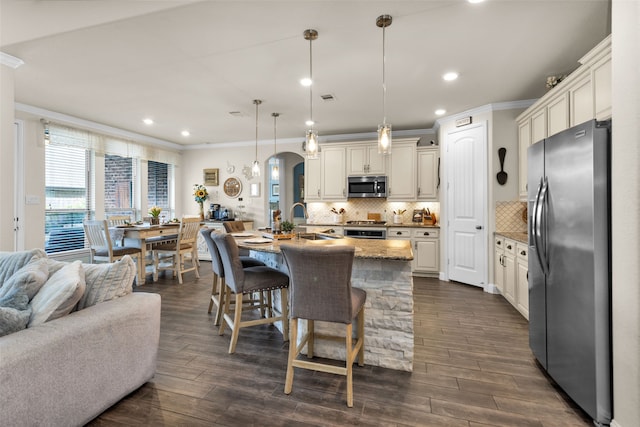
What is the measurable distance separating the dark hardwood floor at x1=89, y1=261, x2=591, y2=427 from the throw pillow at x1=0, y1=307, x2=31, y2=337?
0.68m

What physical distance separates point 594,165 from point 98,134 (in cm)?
664

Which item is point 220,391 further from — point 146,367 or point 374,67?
point 374,67

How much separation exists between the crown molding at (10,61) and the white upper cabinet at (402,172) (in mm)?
4913

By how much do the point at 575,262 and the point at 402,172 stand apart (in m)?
3.79

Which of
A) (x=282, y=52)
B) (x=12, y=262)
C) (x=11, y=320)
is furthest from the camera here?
(x=282, y=52)

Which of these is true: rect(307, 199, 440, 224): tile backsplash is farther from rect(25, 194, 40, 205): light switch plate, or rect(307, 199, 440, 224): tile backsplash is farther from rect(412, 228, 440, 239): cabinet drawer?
rect(25, 194, 40, 205): light switch plate

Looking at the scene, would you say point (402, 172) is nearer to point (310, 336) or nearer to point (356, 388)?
point (310, 336)

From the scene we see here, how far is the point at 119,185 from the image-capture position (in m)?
5.93

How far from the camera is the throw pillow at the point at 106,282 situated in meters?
1.93

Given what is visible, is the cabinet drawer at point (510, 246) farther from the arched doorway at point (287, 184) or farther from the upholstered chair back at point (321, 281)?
the arched doorway at point (287, 184)

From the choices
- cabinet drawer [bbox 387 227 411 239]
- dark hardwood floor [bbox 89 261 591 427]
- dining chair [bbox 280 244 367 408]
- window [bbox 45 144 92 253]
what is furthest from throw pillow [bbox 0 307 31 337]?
cabinet drawer [bbox 387 227 411 239]

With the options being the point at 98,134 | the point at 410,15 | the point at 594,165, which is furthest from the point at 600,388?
the point at 98,134

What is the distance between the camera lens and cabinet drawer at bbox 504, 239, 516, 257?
3.56 metres

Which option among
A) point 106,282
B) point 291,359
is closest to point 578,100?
point 291,359
